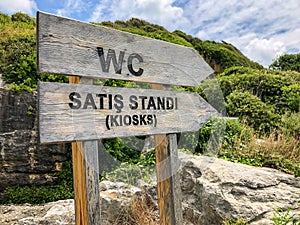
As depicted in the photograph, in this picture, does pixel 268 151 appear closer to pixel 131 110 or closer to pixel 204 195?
pixel 204 195

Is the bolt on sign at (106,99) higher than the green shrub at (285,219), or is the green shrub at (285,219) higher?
the bolt on sign at (106,99)

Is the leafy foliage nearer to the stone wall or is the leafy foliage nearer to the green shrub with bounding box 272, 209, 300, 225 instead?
the stone wall

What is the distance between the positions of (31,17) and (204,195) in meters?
10.9

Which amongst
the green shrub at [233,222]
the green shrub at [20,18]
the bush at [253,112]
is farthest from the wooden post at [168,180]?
the green shrub at [20,18]

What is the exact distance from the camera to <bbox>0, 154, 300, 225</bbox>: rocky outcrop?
10.7 feet

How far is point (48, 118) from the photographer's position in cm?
185

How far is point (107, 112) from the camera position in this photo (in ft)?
6.95

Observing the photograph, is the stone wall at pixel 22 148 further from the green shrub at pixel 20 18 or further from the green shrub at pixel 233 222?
the green shrub at pixel 20 18

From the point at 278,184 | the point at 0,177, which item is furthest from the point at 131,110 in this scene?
the point at 0,177

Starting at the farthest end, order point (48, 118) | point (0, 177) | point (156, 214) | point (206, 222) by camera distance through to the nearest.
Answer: point (0, 177), point (156, 214), point (206, 222), point (48, 118)

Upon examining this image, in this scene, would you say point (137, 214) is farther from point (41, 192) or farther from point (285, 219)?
point (41, 192)

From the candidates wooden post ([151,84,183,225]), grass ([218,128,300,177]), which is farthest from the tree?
wooden post ([151,84,183,225])

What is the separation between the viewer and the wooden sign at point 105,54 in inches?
76.2

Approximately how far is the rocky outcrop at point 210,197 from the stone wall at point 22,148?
3.27 ft
